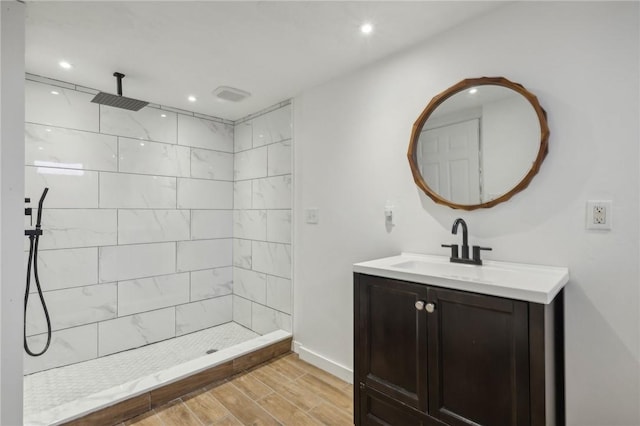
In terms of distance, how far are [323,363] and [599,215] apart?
2053 millimetres

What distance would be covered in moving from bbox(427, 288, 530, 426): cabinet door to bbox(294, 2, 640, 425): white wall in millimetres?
539

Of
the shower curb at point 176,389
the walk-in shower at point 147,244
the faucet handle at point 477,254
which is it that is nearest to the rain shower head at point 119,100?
the walk-in shower at point 147,244

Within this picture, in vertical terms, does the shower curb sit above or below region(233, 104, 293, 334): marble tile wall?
below

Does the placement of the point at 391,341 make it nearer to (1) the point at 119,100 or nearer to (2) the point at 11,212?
(2) the point at 11,212

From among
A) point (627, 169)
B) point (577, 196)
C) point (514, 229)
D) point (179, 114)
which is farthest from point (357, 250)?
point (179, 114)

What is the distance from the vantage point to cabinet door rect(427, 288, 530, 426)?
1.15 m

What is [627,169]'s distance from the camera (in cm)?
133

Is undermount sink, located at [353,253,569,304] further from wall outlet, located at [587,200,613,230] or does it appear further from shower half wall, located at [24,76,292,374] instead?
shower half wall, located at [24,76,292,374]

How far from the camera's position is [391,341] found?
151cm

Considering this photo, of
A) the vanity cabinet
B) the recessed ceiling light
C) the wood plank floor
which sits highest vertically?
the recessed ceiling light

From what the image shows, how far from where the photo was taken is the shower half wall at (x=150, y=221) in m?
2.51

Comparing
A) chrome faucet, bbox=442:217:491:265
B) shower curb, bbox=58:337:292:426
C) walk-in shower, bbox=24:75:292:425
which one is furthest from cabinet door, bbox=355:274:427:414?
walk-in shower, bbox=24:75:292:425

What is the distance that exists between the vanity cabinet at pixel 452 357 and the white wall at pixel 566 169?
16cm

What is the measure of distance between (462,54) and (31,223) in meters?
3.15
